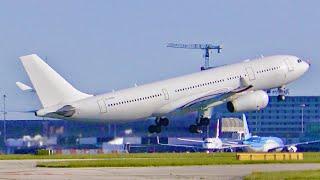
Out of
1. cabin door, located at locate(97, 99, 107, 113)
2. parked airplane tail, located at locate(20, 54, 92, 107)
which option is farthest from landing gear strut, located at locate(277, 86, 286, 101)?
parked airplane tail, located at locate(20, 54, 92, 107)

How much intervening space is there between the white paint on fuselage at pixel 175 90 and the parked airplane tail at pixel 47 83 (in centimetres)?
206

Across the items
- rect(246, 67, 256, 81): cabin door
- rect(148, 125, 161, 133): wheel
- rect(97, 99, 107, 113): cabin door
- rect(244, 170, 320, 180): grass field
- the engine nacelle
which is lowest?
rect(244, 170, 320, 180): grass field

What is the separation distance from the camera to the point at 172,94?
366ft

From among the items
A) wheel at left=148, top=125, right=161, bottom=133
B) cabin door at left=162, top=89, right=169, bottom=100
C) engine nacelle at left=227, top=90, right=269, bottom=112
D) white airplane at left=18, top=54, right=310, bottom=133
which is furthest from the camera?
wheel at left=148, top=125, right=161, bottom=133

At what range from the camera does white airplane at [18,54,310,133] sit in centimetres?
10751

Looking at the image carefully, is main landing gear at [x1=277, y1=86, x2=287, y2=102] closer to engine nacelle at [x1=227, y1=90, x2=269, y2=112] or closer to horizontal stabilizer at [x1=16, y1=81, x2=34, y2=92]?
engine nacelle at [x1=227, y1=90, x2=269, y2=112]

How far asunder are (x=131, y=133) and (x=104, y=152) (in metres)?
26.3

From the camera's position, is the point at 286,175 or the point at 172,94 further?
the point at 172,94

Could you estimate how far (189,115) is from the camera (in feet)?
422

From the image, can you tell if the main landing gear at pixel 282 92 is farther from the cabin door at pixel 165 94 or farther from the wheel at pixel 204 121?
the cabin door at pixel 165 94

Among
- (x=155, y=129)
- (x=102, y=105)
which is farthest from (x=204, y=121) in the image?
(x=102, y=105)

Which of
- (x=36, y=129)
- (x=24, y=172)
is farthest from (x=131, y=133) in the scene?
(x=24, y=172)

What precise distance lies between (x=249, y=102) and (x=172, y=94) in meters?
8.98

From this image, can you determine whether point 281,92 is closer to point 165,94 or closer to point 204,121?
point 204,121
